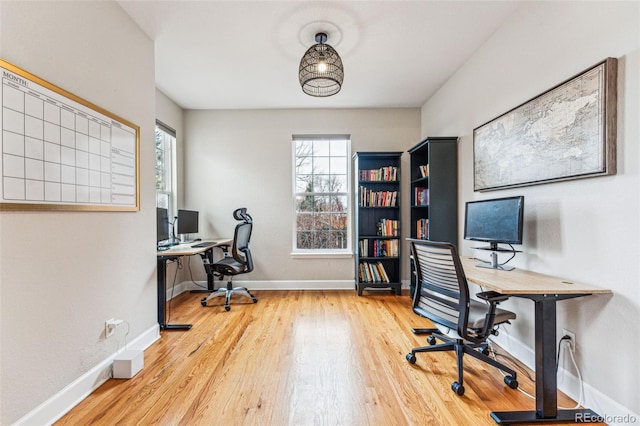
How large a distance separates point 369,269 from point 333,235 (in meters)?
0.76

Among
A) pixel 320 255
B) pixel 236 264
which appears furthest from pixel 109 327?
pixel 320 255

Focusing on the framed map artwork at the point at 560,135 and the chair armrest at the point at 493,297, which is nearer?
the framed map artwork at the point at 560,135

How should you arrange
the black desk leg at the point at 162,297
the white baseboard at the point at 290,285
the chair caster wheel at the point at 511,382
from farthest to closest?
the white baseboard at the point at 290,285 → the black desk leg at the point at 162,297 → the chair caster wheel at the point at 511,382

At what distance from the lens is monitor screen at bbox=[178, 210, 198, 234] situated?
3621 millimetres

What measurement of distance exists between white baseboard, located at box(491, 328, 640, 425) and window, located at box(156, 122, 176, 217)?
415 centimetres

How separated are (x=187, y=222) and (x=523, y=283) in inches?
142

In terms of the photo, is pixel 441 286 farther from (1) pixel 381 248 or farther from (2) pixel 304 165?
(2) pixel 304 165

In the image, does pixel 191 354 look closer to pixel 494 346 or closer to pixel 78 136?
pixel 78 136

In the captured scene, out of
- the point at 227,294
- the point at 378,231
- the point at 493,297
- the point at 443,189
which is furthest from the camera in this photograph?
the point at 378,231

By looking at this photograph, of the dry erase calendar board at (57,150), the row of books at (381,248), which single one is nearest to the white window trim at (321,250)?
the row of books at (381,248)

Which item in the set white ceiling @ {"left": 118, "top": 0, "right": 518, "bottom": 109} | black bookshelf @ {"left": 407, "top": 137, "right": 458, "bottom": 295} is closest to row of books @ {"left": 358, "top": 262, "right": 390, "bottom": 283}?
black bookshelf @ {"left": 407, "top": 137, "right": 458, "bottom": 295}

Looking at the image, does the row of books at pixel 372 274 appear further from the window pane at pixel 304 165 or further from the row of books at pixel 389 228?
the window pane at pixel 304 165

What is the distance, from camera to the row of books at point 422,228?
3605 mm

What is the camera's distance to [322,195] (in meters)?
4.36
